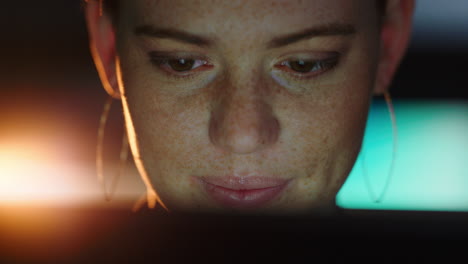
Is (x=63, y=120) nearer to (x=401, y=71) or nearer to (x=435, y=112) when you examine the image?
(x=401, y=71)

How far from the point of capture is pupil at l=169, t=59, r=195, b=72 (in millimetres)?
941

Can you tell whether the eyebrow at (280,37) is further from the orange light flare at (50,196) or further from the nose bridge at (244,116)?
the orange light flare at (50,196)

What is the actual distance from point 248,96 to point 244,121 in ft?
0.14

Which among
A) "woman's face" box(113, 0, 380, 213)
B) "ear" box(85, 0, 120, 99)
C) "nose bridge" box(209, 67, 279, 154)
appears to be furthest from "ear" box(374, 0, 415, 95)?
"ear" box(85, 0, 120, 99)

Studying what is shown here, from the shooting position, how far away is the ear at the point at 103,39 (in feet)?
3.60

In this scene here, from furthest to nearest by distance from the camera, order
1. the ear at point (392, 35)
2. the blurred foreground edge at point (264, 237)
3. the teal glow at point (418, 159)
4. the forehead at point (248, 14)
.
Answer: the teal glow at point (418, 159) → the ear at point (392, 35) → the forehead at point (248, 14) → the blurred foreground edge at point (264, 237)

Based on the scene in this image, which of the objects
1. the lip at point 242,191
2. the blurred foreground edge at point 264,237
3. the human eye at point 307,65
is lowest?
the blurred foreground edge at point 264,237

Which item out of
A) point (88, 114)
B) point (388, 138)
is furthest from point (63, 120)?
point (388, 138)

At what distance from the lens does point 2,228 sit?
21.0 inches

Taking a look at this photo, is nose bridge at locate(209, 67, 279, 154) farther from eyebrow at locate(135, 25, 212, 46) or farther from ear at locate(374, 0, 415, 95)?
ear at locate(374, 0, 415, 95)

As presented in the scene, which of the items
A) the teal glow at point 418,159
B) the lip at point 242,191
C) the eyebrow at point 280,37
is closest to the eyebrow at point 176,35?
the eyebrow at point 280,37

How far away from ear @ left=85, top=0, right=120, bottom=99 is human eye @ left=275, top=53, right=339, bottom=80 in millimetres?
391

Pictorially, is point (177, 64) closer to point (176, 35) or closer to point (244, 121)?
point (176, 35)

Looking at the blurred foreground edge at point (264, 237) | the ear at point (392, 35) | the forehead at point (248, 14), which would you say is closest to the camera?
the blurred foreground edge at point (264, 237)
